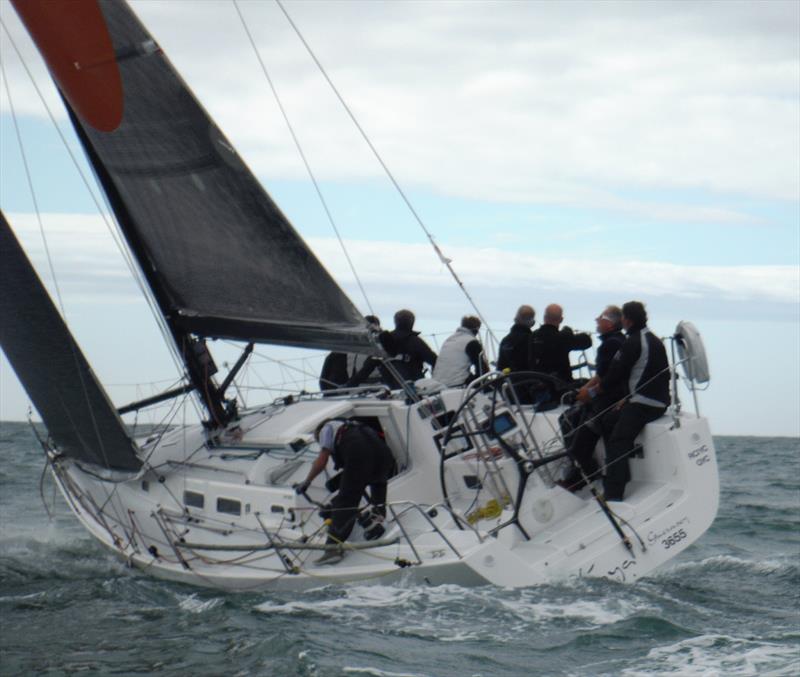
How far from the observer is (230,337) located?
400 inches

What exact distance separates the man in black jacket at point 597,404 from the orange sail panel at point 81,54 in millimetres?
4028

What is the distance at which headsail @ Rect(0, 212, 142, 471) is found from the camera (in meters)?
9.97

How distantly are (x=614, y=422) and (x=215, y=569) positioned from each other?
2968mm

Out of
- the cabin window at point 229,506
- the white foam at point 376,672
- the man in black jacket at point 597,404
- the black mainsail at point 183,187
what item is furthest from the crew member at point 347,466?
the white foam at point 376,672

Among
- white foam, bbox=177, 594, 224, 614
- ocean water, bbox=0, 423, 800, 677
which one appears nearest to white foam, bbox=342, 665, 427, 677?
ocean water, bbox=0, 423, 800, 677

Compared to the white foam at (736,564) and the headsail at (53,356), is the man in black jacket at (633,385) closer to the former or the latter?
the white foam at (736,564)

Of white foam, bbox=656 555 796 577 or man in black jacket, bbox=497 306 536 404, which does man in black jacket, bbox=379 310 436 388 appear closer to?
man in black jacket, bbox=497 306 536 404

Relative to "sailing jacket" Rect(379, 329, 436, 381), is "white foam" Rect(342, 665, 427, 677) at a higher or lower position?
lower

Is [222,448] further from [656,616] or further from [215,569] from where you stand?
[656,616]

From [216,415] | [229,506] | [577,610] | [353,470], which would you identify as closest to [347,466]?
[353,470]

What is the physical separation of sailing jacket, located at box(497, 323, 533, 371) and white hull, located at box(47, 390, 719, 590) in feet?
2.14

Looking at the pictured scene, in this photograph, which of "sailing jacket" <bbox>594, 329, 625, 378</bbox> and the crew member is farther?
"sailing jacket" <bbox>594, 329, 625, 378</bbox>

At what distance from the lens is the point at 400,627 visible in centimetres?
745

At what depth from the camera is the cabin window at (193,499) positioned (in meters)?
9.51
